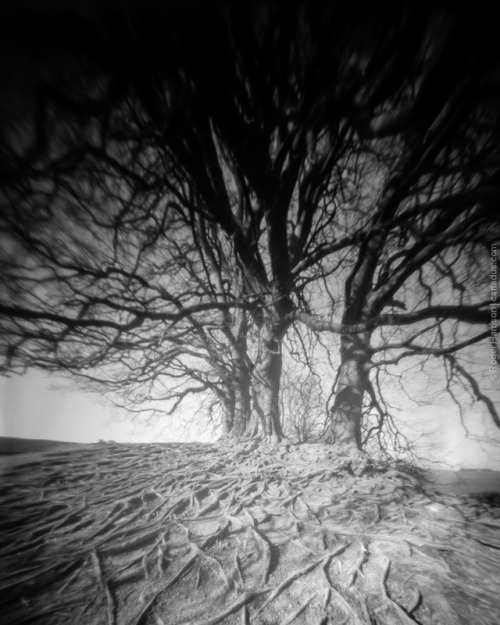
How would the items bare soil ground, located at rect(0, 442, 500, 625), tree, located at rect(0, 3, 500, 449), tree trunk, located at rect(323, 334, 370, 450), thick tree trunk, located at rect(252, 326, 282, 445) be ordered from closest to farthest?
bare soil ground, located at rect(0, 442, 500, 625) < tree, located at rect(0, 3, 500, 449) < tree trunk, located at rect(323, 334, 370, 450) < thick tree trunk, located at rect(252, 326, 282, 445)

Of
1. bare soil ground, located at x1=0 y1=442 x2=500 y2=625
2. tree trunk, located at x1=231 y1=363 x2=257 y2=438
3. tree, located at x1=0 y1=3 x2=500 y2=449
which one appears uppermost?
tree, located at x1=0 y1=3 x2=500 y2=449

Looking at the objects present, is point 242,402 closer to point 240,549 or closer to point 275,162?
point 240,549

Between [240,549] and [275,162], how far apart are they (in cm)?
419

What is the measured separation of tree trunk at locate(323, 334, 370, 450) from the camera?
4.04m

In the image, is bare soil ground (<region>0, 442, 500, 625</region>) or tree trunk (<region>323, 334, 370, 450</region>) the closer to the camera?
bare soil ground (<region>0, 442, 500, 625</region>)

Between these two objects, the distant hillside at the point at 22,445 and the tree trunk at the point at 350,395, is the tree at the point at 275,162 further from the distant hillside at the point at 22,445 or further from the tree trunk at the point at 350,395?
the distant hillside at the point at 22,445

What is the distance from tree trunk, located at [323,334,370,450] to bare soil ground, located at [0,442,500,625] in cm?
106

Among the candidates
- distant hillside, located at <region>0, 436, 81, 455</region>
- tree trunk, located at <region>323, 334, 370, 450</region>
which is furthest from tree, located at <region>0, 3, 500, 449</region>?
distant hillside, located at <region>0, 436, 81, 455</region>

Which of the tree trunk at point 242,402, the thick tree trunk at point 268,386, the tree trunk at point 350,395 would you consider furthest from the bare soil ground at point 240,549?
the tree trunk at point 242,402

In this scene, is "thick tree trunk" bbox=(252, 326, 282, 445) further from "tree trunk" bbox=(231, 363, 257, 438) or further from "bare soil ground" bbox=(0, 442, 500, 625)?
"bare soil ground" bbox=(0, 442, 500, 625)

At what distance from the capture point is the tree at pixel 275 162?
6.93 ft

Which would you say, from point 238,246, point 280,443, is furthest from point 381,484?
point 238,246

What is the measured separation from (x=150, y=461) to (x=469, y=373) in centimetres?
626

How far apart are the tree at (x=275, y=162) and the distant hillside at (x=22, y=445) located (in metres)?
1.45
